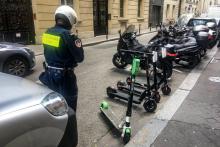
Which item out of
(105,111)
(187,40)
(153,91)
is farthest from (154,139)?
(187,40)

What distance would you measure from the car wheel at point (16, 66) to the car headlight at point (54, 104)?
4906mm

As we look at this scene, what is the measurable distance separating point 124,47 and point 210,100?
134 inches

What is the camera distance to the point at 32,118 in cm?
221

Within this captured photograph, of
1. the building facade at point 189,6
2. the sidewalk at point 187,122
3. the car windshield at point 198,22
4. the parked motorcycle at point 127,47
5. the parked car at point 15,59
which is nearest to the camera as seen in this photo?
the sidewalk at point 187,122

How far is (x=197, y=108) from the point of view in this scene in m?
5.12

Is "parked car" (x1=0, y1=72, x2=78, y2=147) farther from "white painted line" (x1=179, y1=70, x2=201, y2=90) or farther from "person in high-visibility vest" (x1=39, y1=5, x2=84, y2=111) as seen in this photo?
"white painted line" (x1=179, y1=70, x2=201, y2=90)

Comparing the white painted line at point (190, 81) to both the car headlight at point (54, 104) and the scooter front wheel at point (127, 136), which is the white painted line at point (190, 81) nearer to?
the scooter front wheel at point (127, 136)

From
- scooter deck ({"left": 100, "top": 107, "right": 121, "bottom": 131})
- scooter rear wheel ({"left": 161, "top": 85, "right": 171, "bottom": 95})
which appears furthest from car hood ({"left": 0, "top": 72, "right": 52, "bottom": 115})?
scooter rear wheel ({"left": 161, "top": 85, "right": 171, "bottom": 95})

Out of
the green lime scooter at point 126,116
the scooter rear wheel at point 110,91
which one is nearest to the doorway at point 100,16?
the scooter rear wheel at point 110,91

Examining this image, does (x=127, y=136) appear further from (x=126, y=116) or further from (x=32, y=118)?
(x=32, y=118)

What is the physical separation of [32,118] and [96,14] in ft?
54.8

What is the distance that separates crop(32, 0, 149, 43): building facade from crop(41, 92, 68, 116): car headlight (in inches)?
441

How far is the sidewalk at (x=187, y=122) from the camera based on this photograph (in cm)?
382

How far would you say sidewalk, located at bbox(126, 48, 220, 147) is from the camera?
3822 mm
